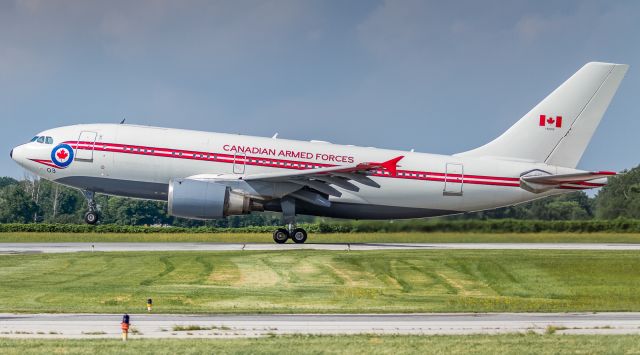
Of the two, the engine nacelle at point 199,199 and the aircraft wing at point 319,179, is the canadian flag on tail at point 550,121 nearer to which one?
the aircraft wing at point 319,179

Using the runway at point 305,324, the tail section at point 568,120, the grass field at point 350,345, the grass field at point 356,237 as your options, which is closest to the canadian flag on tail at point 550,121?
the tail section at point 568,120

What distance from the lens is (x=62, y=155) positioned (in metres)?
41.5

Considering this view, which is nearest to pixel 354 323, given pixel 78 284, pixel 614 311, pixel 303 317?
pixel 303 317

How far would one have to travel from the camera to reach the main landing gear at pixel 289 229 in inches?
1622

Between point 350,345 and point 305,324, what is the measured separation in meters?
3.24

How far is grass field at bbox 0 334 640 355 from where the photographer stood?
16578mm

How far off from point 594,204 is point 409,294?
2367 centimetres

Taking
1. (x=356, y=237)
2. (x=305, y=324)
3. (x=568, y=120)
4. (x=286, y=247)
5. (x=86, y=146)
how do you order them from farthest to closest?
(x=356, y=237), (x=568, y=120), (x=86, y=146), (x=286, y=247), (x=305, y=324)

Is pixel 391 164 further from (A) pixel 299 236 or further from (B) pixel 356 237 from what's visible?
(B) pixel 356 237

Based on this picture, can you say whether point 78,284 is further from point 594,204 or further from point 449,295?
point 594,204

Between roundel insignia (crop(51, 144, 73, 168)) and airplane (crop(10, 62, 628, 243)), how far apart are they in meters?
0.05

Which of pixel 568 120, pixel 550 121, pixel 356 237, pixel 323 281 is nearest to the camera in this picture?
pixel 323 281

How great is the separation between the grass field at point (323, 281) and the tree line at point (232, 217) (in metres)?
8.85

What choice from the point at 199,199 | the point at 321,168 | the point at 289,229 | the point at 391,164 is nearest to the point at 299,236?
the point at 289,229
